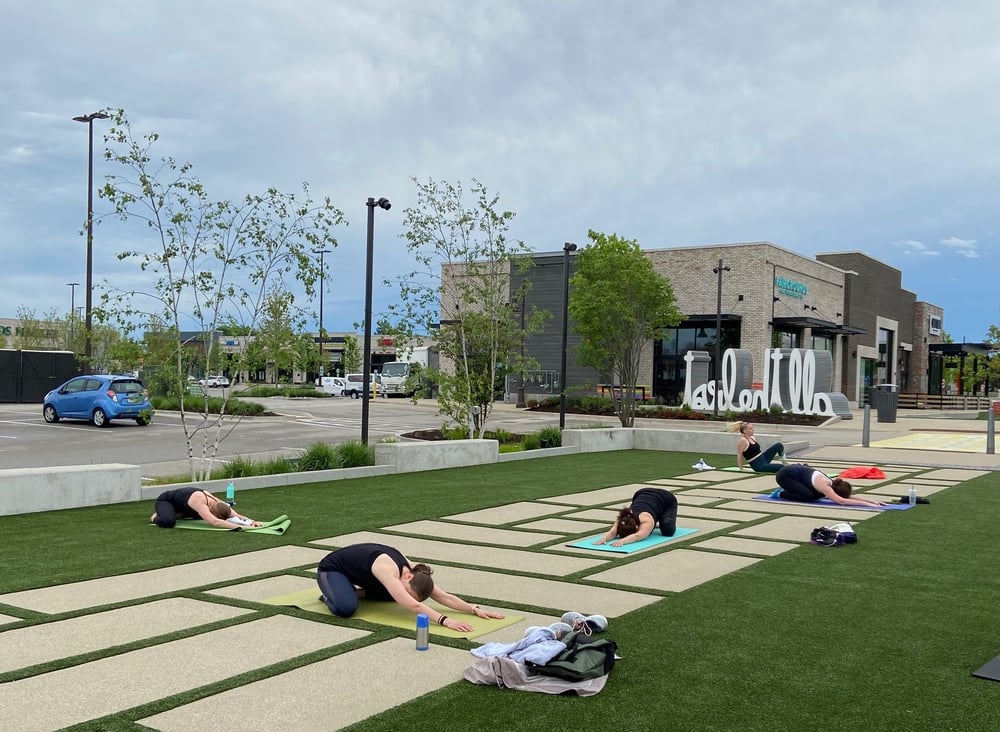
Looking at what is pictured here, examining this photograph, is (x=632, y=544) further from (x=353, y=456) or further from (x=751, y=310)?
(x=751, y=310)

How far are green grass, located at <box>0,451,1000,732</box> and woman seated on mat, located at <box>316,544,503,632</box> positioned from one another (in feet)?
1.01

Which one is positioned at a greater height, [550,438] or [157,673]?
[550,438]

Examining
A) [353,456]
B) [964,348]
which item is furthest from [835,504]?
[964,348]

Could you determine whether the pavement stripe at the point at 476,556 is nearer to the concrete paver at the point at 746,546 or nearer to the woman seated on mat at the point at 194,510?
the woman seated on mat at the point at 194,510

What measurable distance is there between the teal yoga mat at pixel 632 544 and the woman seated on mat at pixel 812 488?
3.39 m

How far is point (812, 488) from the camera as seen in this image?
13273 mm

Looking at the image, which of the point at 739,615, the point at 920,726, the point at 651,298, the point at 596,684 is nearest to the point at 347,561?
the point at 596,684

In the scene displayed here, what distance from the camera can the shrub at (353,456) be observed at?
15.9 m

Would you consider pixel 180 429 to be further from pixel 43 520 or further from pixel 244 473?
pixel 43 520

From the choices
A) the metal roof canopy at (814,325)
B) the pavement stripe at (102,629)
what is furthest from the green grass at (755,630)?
the metal roof canopy at (814,325)

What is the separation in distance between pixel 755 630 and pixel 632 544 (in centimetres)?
328

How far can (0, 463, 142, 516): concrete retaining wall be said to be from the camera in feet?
35.8

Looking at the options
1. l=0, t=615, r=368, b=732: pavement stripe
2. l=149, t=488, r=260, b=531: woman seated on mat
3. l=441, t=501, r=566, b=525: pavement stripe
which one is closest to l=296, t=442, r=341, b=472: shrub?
l=441, t=501, r=566, b=525: pavement stripe

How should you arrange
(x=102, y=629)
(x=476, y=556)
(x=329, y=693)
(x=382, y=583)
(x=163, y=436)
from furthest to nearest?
(x=163, y=436), (x=476, y=556), (x=382, y=583), (x=102, y=629), (x=329, y=693)
